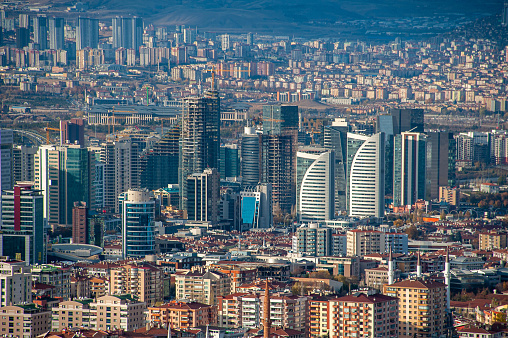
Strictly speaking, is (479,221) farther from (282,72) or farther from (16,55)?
(282,72)

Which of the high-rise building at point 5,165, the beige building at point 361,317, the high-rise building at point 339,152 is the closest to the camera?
the beige building at point 361,317

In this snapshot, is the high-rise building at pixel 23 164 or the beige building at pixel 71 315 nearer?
the beige building at pixel 71 315

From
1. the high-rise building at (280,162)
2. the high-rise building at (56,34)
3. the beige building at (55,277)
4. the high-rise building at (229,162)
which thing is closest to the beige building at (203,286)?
the beige building at (55,277)

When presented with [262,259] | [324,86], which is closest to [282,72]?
[324,86]

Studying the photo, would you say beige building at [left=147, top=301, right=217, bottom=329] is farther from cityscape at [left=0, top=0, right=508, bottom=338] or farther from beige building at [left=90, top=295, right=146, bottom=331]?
beige building at [left=90, top=295, right=146, bottom=331]

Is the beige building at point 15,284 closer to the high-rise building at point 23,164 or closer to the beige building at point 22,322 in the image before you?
the beige building at point 22,322

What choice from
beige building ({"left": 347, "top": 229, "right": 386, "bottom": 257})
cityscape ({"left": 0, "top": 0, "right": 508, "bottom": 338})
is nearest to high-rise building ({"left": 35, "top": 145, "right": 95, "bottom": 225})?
cityscape ({"left": 0, "top": 0, "right": 508, "bottom": 338})

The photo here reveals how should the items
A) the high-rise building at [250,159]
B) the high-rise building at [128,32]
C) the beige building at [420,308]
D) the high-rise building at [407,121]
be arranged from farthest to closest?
the high-rise building at [128,32] < the high-rise building at [407,121] < the high-rise building at [250,159] < the beige building at [420,308]
